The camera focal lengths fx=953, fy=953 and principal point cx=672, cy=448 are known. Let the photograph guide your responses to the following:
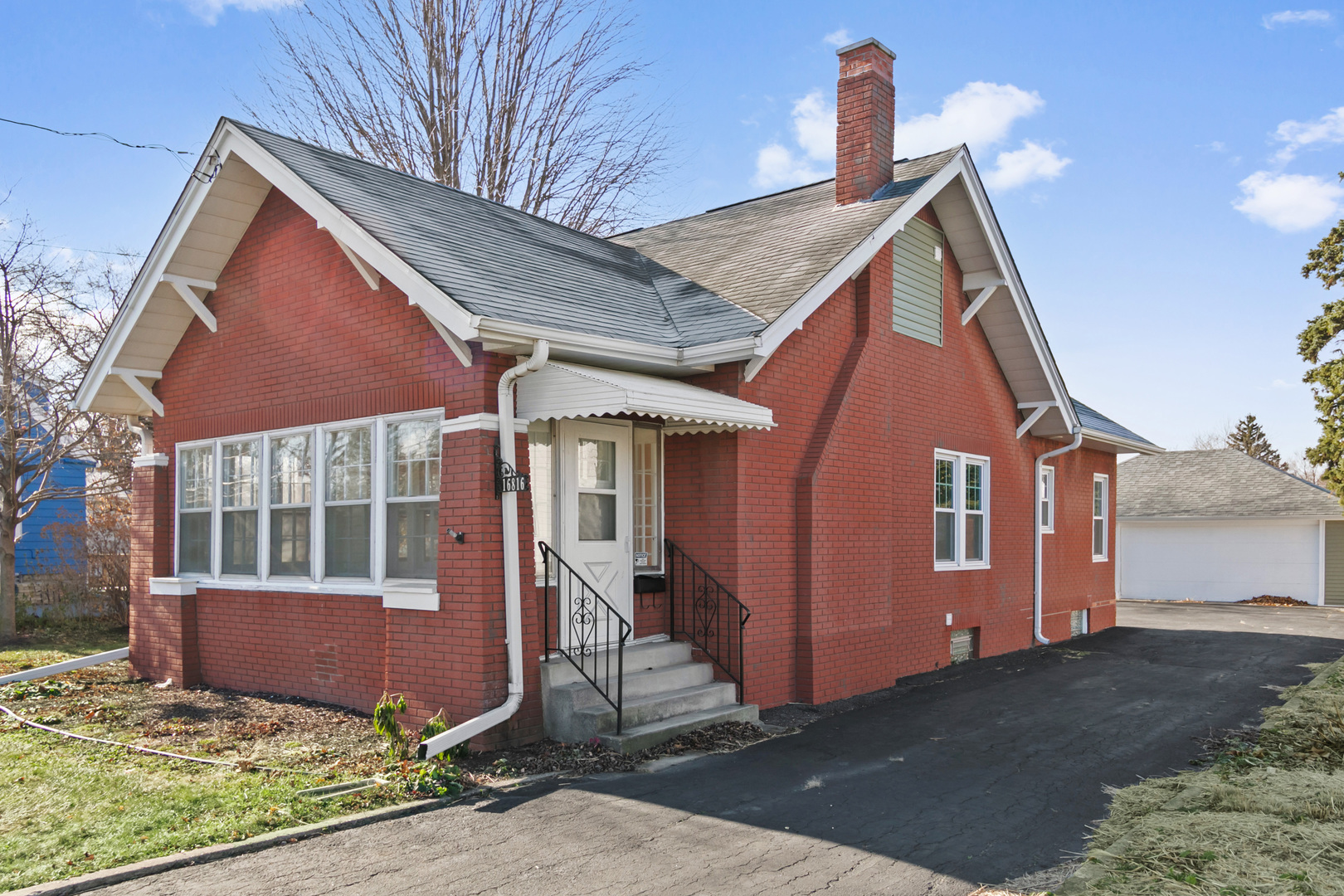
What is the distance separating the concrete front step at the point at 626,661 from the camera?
26.4ft

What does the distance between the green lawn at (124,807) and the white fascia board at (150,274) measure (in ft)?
16.3

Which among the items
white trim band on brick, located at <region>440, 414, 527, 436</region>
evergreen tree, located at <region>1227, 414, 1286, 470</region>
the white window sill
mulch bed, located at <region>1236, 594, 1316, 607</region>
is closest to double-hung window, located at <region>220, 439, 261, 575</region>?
the white window sill

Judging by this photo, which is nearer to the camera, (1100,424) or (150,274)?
(150,274)

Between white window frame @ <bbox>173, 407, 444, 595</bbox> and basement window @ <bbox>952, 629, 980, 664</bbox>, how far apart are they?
7701 mm

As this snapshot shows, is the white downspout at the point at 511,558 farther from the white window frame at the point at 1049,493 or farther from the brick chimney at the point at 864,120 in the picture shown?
the white window frame at the point at 1049,493

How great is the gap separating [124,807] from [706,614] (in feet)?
16.6

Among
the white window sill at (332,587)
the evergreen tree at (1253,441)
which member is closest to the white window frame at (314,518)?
the white window sill at (332,587)

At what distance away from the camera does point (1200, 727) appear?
909 centimetres

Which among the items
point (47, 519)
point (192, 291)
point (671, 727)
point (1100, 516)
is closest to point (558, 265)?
point (192, 291)

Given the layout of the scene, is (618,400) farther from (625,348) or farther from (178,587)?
(178,587)

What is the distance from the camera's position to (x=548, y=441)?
342 inches

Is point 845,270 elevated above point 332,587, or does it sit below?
above

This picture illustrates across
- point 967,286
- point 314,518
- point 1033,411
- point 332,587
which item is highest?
point 967,286

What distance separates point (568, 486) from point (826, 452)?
291cm
